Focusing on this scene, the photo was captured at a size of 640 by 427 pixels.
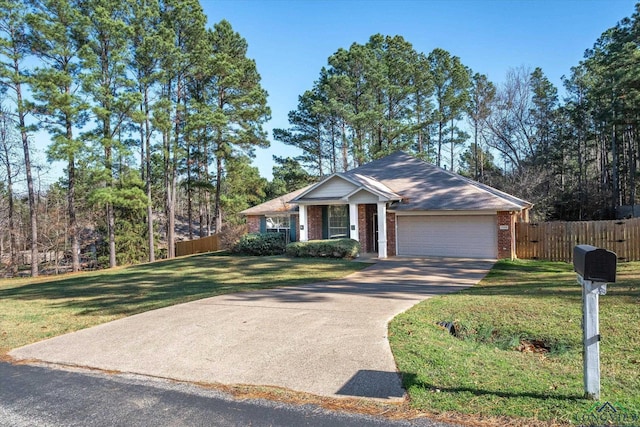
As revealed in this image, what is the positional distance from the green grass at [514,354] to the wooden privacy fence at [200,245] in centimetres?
2273

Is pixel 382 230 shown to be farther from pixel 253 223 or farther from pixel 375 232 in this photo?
pixel 253 223

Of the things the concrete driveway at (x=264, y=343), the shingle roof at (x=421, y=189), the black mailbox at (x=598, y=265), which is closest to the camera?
the black mailbox at (x=598, y=265)

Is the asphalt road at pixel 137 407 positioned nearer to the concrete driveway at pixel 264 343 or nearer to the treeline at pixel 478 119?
the concrete driveway at pixel 264 343

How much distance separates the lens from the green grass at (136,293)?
25.2 feet

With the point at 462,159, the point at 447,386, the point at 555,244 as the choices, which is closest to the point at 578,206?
the point at 462,159

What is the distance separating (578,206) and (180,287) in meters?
31.4

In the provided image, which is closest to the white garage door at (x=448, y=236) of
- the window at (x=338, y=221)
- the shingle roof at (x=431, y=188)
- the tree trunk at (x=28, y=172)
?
the shingle roof at (x=431, y=188)

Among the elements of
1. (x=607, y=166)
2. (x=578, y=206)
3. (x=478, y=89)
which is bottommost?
(x=578, y=206)

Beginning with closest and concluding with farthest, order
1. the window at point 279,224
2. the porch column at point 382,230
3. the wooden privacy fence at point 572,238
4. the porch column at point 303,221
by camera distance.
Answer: the wooden privacy fence at point 572,238 → the porch column at point 382,230 → the porch column at point 303,221 → the window at point 279,224

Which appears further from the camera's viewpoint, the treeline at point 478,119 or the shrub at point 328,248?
the treeline at point 478,119

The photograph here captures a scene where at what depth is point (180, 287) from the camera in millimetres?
11461

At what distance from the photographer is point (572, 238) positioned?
15.4m

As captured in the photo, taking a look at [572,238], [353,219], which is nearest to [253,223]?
[353,219]

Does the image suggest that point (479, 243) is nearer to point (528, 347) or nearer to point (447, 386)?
point (528, 347)
